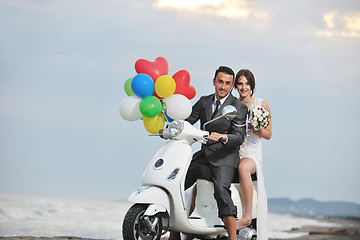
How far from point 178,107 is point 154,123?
0.82 feet

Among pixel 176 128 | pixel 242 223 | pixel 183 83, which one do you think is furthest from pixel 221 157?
pixel 183 83

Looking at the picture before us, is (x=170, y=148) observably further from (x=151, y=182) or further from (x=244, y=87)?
(x=244, y=87)

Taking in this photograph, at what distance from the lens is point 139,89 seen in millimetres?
4152

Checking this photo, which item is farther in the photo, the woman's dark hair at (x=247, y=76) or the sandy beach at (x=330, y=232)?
the sandy beach at (x=330, y=232)

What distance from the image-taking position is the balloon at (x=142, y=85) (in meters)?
4.13

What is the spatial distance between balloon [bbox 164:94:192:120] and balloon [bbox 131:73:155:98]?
0.18m

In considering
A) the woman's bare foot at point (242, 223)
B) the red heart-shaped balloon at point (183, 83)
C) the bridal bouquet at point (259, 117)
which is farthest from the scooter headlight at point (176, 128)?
the woman's bare foot at point (242, 223)

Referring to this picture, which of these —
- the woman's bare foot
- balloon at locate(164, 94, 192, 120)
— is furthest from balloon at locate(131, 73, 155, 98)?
the woman's bare foot

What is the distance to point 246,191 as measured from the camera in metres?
4.29

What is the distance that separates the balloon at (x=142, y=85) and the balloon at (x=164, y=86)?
53mm

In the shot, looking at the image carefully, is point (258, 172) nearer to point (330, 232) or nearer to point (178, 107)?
point (178, 107)

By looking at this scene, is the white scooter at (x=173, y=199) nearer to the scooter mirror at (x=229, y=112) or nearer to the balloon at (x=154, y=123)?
the scooter mirror at (x=229, y=112)

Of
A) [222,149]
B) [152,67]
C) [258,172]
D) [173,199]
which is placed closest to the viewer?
[173,199]

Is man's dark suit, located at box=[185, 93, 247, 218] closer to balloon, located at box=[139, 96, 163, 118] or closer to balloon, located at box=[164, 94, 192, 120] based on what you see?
balloon, located at box=[164, 94, 192, 120]
